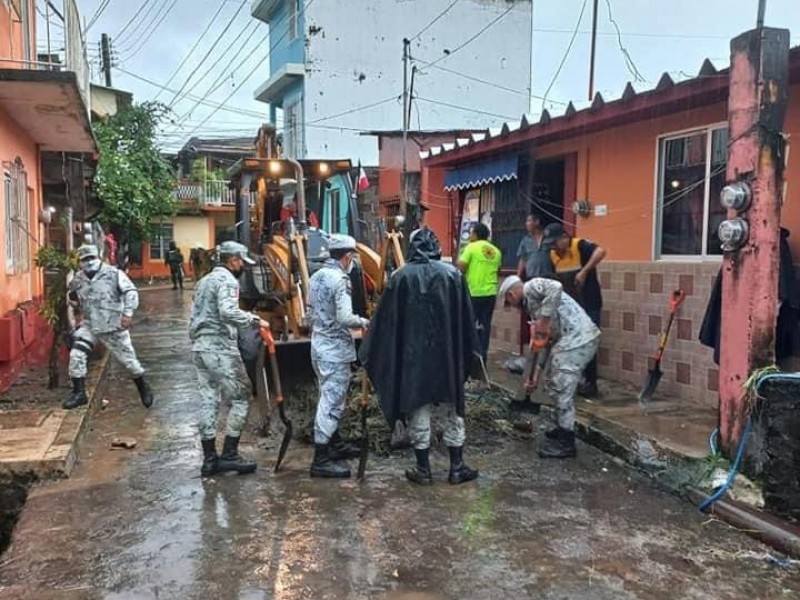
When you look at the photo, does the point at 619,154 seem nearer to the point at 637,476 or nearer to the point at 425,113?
the point at 637,476

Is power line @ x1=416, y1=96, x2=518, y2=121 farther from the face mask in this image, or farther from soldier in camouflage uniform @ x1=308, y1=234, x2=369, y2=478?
soldier in camouflage uniform @ x1=308, y1=234, x2=369, y2=478

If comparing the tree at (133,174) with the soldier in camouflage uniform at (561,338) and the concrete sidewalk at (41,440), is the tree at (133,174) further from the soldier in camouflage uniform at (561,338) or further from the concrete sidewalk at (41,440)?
the soldier in camouflage uniform at (561,338)

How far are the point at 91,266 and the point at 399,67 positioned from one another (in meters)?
17.4

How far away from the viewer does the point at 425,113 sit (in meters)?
23.3

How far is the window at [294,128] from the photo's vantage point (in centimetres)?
2248

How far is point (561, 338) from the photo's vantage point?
19.0 ft

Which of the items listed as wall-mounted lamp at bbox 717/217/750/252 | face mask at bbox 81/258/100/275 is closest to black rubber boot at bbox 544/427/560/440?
wall-mounted lamp at bbox 717/217/750/252

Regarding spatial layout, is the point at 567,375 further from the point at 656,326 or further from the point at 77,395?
the point at 77,395

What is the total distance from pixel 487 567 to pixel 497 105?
2175 cm

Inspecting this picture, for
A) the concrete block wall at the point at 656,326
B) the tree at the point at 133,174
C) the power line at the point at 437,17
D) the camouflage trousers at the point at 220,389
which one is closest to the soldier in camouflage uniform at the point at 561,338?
the concrete block wall at the point at 656,326

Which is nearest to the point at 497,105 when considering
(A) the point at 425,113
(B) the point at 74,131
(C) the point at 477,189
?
(A) the point at 425,113

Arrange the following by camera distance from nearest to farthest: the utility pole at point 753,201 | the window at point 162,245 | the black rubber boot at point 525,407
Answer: the utility pole at point 753,201 < the black rubber boot at point 525,407 < the window at point 162,245

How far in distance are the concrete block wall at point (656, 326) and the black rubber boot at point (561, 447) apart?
62.4 inches

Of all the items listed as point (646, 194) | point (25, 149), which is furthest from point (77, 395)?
point (646, 194)
